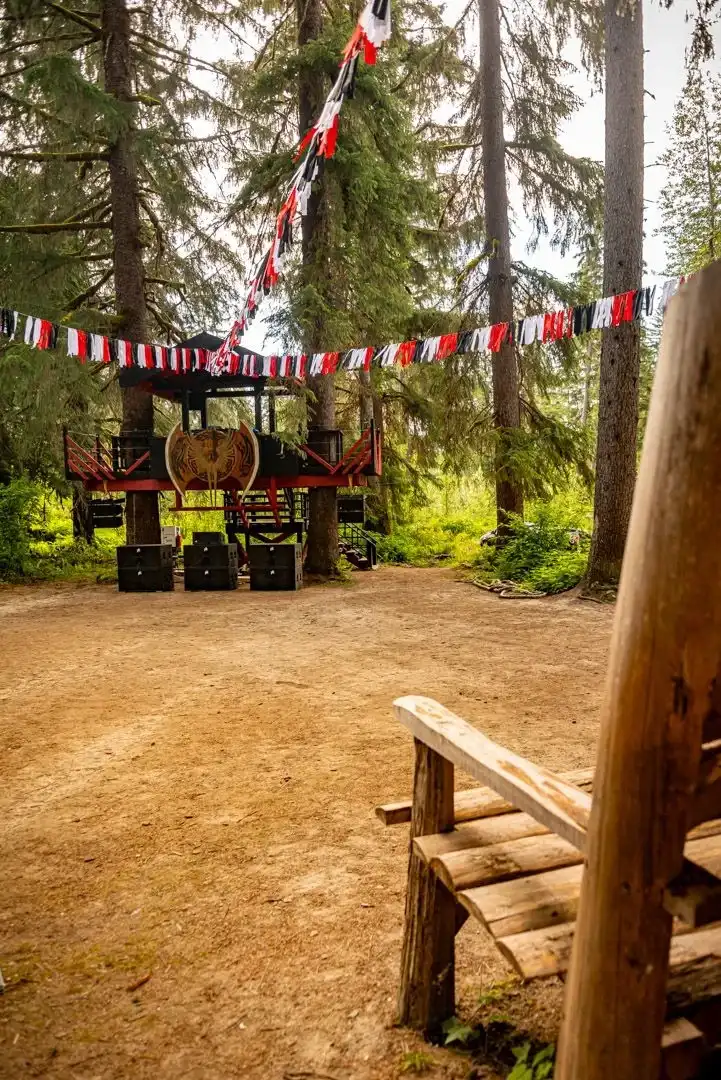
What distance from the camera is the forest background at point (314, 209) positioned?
41.4 feet

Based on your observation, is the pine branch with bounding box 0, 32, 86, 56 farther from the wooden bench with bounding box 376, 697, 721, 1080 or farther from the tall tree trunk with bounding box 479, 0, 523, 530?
the wooden bench with bounding box 376, 697, 721, 1080

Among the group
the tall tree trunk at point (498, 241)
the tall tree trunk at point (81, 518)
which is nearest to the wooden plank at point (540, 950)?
the tall tree trunk at point (498, 241)

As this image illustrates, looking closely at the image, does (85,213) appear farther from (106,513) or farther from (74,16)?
(106,513)

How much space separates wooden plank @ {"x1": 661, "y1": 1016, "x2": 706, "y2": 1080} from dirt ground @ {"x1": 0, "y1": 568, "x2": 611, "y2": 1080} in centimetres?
95

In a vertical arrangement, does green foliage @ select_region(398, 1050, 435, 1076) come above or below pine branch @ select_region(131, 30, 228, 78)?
below

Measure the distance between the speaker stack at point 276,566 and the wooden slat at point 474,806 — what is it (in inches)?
393

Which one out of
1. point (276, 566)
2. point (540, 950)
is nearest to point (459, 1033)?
point (540, 950)

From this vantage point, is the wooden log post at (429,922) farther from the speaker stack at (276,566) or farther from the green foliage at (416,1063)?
the speaker stack at (276,566)

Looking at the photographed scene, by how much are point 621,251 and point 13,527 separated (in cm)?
1229

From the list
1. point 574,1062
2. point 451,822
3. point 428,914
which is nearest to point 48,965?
point 428,914

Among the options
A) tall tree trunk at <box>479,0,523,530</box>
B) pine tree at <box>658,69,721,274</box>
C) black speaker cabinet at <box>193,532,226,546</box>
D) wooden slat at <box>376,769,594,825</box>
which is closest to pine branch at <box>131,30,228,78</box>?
tall tree trunk at <box>479,0,523,530</box>

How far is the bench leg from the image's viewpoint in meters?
2.20

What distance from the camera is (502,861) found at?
6.50 feet

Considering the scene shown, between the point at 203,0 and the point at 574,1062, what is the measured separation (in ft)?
57.4
